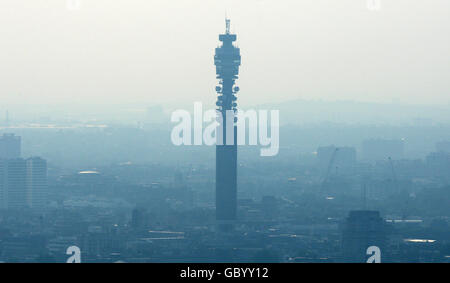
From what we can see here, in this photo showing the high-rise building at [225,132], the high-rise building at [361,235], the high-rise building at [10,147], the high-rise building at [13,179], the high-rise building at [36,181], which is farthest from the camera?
the high-rise building at [10,147]

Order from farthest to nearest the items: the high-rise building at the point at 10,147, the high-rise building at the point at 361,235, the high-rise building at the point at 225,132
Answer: the high-rise building at the point at 10,147, the high-rise building at the point at 225,132, the high-rise building at the point at 361,235

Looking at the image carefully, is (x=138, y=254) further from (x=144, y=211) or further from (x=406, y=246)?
(x=144, y=211)

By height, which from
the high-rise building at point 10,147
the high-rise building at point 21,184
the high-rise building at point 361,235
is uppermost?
the high-rise building at point 10,147

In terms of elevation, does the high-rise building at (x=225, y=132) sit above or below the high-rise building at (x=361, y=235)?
above

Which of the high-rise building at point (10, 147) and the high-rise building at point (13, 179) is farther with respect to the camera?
the high-rise building at point (10, 147)

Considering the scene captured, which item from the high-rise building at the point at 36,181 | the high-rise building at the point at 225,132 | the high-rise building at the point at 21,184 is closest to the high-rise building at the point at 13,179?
the high-rise building at the point at 21,184

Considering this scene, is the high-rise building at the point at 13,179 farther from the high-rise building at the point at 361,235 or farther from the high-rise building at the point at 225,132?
the high-rise building at the point at 361,235

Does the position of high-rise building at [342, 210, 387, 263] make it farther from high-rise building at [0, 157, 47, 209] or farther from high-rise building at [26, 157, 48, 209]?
high-rise building at [26, 157, 48, 209]
